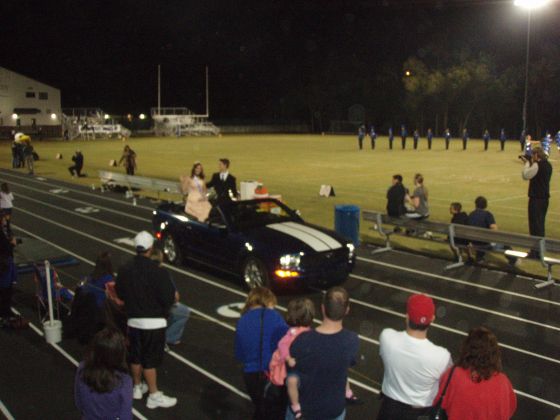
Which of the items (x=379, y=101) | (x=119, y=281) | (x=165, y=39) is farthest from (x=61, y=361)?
(x=165, y=39)

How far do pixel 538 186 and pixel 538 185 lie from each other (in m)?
0.02

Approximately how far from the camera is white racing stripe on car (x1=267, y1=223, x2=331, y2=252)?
383 inches

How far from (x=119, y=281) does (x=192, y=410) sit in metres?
1.47

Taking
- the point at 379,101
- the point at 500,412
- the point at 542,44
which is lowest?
the point at 500,412

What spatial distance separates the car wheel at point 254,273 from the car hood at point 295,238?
36 centimetres

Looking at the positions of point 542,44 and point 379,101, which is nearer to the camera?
point 542,44

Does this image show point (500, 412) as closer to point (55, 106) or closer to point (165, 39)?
point (55, 106)

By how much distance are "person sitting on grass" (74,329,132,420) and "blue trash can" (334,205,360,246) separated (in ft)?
31.1

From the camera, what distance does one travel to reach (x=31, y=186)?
25453mm

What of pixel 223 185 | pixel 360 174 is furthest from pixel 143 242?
pixel 360 174

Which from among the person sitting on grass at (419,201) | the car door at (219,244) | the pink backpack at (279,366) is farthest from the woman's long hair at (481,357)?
the person sitting on grass at (419,201)

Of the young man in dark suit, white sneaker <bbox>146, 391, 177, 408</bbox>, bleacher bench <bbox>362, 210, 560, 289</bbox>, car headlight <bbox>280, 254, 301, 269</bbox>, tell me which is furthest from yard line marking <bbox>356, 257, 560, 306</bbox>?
white sneaker <bbox>146, 391, 177, 408</bbox>

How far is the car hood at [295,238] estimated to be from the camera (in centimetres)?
967

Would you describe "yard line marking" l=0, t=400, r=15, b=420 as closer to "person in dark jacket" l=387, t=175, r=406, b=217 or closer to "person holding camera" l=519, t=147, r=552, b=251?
"person in dark jacket" l=387, t=175, r=406, b=217
